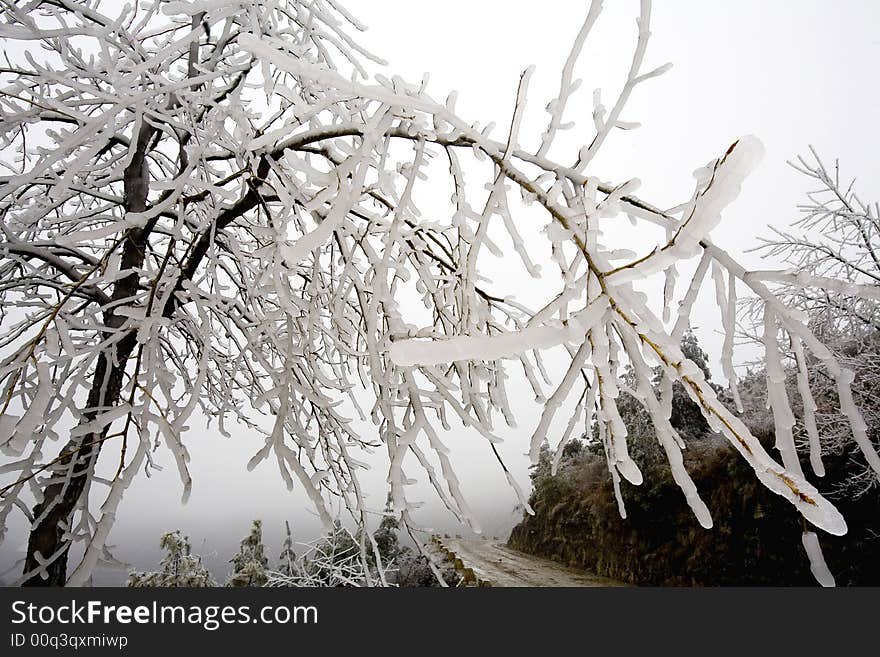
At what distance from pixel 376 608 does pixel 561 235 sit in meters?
1.05

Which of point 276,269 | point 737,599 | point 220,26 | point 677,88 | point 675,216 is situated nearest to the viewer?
point 675,216

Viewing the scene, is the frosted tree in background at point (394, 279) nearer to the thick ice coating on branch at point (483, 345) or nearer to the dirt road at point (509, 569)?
the thick ice coating on branch at point (483, 345)

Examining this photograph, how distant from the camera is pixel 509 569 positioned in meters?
4.14

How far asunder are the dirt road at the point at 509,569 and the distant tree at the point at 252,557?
47.3 inches

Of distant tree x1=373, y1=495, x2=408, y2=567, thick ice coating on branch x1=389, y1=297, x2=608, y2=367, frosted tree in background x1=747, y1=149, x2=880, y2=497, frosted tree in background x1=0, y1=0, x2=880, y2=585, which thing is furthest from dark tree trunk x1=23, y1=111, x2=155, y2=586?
frosted tree in background x1=747, y1=149, x2=880, y2=497

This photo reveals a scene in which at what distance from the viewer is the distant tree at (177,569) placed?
10.2 ft

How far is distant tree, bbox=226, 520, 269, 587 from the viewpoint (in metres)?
3.36

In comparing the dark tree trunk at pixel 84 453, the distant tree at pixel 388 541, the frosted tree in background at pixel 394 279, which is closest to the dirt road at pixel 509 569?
the distant tree at pixel 388 541

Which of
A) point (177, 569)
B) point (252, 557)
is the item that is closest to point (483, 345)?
point (177, 569)

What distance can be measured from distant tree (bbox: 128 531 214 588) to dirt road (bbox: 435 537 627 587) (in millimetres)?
1555

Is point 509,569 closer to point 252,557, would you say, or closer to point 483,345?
point 252,557

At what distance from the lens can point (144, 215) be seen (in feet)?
3.08

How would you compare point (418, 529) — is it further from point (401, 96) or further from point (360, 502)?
point (401, 96)

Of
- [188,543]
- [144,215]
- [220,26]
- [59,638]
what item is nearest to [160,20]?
[220,26]
